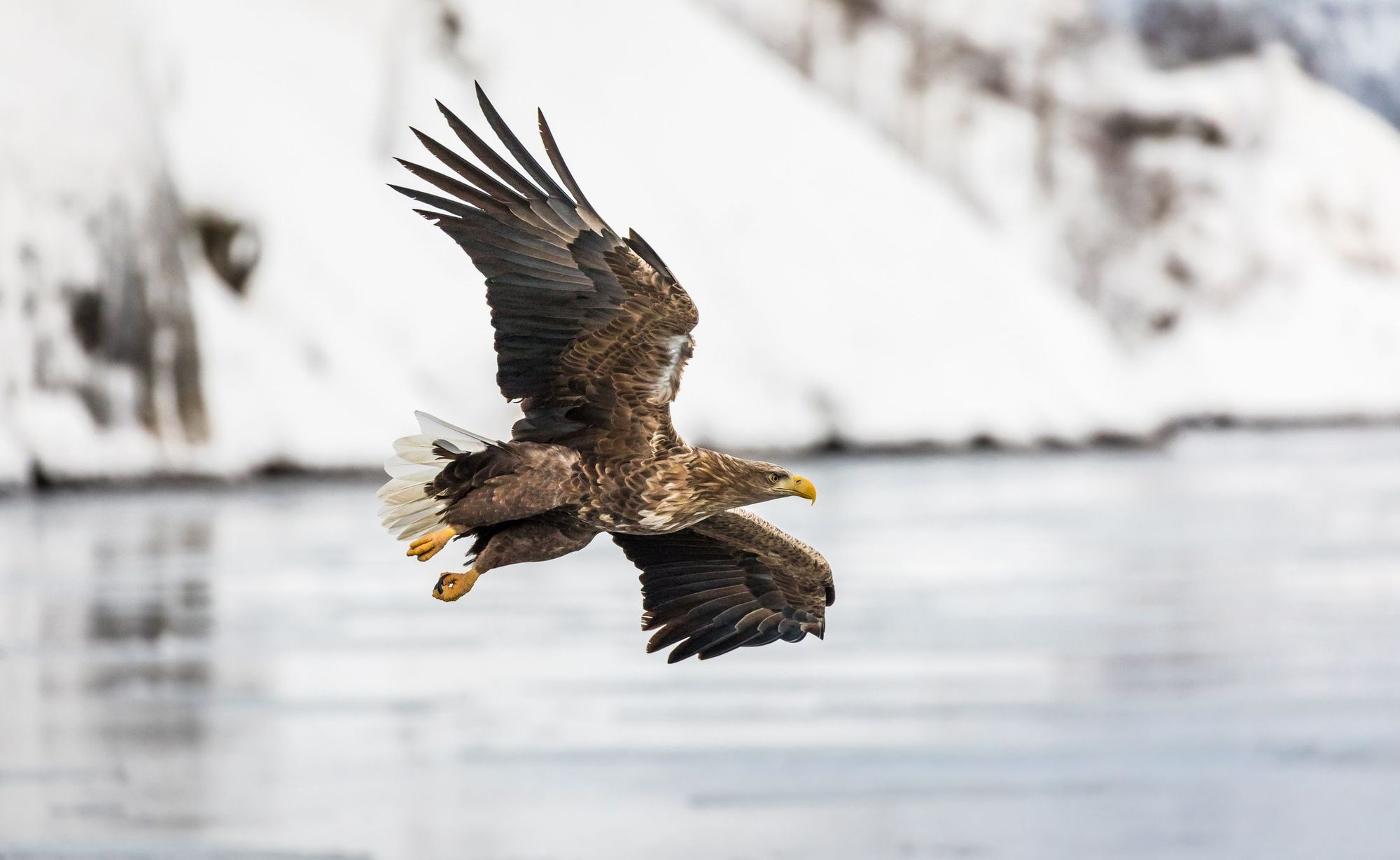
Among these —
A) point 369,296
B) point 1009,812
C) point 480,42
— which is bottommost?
point 1009,812

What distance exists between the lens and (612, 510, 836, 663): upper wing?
19.7 feet

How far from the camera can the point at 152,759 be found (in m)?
10.2

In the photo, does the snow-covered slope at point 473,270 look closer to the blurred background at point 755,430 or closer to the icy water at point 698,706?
the blurred background at point 755,430

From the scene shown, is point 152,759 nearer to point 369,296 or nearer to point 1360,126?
point 369,296

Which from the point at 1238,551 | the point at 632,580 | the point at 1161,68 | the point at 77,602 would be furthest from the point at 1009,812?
the point at 1161,68

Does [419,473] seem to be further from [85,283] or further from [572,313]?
[85,283]

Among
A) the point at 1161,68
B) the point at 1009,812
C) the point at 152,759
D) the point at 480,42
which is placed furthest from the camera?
the point at 1161,68

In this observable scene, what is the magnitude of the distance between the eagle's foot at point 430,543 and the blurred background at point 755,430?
13.3ft

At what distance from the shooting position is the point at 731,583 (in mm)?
Answer: 6164

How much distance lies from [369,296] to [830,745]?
815 inches

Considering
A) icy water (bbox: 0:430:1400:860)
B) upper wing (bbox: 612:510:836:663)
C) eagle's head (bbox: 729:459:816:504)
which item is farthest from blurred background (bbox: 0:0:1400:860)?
eagle's head (bbox: 729:459:816:504)

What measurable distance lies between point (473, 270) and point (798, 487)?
2787 cm

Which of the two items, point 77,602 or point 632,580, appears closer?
point 77,602

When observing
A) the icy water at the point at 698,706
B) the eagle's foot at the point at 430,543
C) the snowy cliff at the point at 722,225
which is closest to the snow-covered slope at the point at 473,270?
the snowy cliff at the point at 722,225
